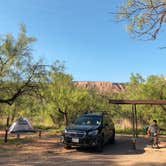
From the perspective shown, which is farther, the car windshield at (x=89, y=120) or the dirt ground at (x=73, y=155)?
the car windshield at (x=89, y=120)

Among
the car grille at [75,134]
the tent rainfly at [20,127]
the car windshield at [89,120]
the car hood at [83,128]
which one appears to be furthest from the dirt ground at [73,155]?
the tent rainfly at [20,127]

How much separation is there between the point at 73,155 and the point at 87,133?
1612 millimetres

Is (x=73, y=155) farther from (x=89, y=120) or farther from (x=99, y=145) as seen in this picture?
(x=89, y=120)

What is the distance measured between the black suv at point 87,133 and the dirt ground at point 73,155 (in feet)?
1.40

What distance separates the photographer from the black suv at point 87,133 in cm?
1612

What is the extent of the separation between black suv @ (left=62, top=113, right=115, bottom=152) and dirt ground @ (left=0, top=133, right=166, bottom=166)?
1.40 ft

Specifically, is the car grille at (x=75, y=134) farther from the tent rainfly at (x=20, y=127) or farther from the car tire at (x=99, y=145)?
the tent rainfly at (x=20, y=127)

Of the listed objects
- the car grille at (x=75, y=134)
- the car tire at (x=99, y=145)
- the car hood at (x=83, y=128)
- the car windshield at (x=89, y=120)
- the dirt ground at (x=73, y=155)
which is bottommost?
the dirt ground at (x=73, y=155)

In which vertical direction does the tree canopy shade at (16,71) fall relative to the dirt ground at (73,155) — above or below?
above

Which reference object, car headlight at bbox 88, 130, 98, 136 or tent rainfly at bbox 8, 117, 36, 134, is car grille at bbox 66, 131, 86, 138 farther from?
tent rainfly at bbox 8, 117, 36, 134

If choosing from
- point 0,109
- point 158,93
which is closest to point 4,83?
point 0,109

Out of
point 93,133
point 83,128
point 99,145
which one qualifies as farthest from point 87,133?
point 99,145

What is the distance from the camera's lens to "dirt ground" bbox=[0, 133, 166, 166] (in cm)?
1281

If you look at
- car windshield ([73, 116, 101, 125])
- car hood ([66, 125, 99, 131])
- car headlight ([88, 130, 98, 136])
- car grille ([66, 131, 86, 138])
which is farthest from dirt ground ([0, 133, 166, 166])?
car windshield ([73, 116, 101, 125])
